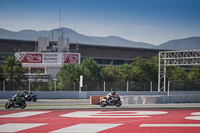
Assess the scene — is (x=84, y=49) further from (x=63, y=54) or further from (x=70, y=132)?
(x=70, y=132)

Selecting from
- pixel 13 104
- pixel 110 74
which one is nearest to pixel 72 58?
pixel 110 74

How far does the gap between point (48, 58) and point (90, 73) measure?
Answer: 10183 mm

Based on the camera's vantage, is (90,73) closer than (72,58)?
Yes

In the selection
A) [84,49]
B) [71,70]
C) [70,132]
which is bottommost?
[70,132]

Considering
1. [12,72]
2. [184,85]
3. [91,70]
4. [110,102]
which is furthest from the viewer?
[91,70]

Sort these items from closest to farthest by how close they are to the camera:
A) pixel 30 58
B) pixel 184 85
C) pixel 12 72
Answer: pixel 184 85 < pixel 12 72 < pixel 30 58

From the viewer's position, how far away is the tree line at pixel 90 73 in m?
59.8

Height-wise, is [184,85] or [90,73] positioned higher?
[90,73]

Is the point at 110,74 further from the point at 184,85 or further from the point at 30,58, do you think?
the point at 184,85

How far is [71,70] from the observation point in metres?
61.8

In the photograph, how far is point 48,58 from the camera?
73000 mm

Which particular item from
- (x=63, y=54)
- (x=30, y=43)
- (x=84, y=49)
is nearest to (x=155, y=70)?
(x=63, y=54)

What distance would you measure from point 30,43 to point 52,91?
43365mm

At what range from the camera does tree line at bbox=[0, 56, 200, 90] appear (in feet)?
196
